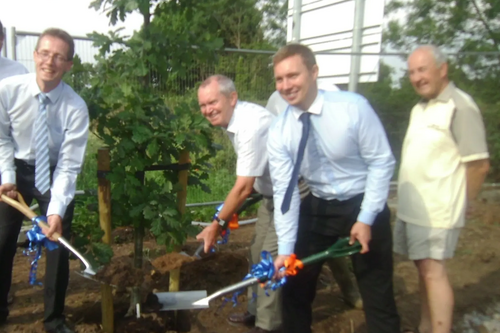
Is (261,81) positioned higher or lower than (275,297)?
higher

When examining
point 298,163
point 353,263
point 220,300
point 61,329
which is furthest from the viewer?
point 220,300

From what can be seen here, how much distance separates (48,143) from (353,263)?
1913 mm

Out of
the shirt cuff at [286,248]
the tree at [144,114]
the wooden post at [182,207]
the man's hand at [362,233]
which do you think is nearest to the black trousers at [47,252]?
the tree at [144,114]

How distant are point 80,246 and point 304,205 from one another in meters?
1.44

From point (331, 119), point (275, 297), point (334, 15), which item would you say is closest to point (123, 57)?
point (331, 119)

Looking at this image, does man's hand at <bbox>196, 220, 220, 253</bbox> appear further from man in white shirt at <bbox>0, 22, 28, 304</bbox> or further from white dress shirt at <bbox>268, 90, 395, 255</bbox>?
man in white shirt at <bbox>0, 22, 28, 304</bbox>

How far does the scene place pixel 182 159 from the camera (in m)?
3.70

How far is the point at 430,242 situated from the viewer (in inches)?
127

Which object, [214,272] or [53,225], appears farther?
[214,272]

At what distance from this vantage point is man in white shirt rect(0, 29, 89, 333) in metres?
3.11

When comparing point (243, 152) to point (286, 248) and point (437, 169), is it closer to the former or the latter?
point (286, 248)

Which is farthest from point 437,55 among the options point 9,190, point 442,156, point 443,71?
point 9,190

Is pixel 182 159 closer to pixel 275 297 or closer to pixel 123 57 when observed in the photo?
pixel 123 57

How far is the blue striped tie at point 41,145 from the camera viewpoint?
3.16 metres
